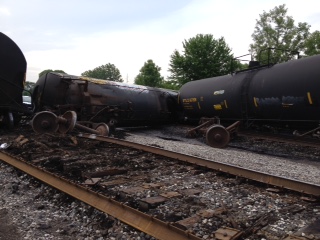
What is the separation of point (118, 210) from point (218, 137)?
7442 millimetres

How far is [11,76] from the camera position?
34.9ft

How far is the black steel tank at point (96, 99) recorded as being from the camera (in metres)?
12.1

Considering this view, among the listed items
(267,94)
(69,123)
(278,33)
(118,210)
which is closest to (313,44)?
(278,33)

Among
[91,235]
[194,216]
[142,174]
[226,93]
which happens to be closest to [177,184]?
[142,174]

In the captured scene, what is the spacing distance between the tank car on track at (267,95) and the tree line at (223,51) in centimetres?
1854

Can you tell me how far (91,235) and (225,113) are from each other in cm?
946

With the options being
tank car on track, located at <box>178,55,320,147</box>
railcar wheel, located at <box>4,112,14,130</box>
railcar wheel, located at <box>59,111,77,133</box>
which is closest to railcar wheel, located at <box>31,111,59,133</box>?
railcar wheel, located at <box>59,111,77,133</box>

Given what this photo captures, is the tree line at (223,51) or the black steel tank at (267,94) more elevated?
the tree line at (223,51)

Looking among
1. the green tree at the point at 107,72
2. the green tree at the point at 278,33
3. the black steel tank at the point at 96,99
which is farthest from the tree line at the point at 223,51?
the green tree at the point at 107,72

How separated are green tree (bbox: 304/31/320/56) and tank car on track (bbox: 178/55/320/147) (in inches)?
1241

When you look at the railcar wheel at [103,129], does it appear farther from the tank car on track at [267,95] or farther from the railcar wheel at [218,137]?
the tank car on track at [267,95]

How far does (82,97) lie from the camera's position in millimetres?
12164

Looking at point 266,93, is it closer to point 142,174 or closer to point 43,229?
point 142,174

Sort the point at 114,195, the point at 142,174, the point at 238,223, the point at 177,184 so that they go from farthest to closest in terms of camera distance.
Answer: the point at 142,174, the point at 177,184, the point at 114,195, the point at 238,223
